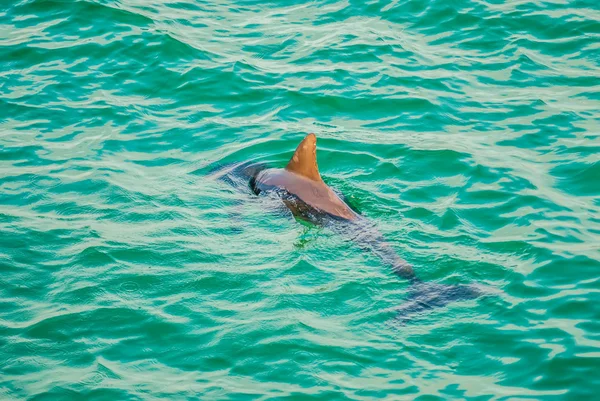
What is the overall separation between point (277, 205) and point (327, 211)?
742 mm

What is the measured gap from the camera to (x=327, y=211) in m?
10.1

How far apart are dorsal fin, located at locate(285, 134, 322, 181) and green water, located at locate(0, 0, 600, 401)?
572 mm

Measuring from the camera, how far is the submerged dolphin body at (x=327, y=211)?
865cm

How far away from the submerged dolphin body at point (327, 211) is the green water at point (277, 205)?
152 millimetres

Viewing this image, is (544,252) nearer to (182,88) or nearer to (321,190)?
(321,190)

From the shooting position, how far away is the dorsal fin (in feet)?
34.0

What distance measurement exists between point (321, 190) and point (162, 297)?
2576mm

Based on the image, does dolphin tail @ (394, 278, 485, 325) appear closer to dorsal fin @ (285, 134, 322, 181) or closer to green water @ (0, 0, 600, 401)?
green water @ (0, 0, 600, 401)

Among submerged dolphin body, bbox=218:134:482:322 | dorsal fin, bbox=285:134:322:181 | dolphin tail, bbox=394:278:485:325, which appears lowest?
dolphin tail, bbox=394:278:485:325

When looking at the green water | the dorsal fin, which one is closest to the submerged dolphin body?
the dorsal fin

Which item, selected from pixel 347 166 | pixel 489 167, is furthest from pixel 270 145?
pixel 489 167

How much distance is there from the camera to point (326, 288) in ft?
29.0

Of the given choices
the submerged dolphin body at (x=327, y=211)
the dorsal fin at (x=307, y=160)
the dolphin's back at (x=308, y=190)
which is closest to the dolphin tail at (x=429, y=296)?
the submerged dolphin body at (x=327, y=211)

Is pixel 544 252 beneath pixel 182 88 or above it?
beneath
